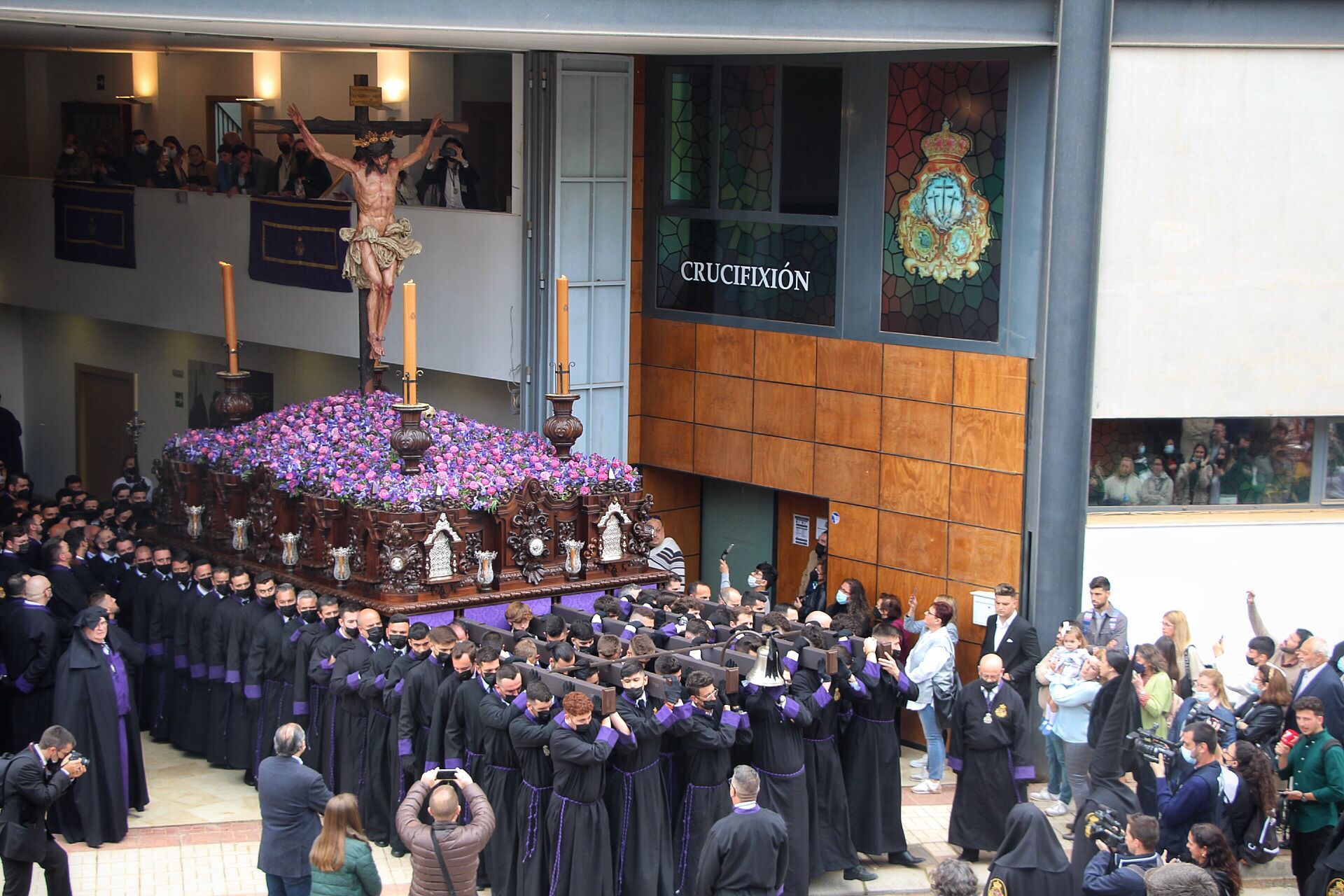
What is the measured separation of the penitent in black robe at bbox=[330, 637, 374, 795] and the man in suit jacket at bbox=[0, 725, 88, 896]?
2.13 metres

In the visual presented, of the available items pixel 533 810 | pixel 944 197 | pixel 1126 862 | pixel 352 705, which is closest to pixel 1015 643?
pixel 944 197

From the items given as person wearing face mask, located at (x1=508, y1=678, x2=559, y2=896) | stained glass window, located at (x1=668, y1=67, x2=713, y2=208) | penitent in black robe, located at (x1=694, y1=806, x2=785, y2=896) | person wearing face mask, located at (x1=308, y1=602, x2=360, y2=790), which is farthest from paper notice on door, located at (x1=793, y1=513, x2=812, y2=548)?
penitent in black robe, located at (x1=694, y1=806, x2=785, y2=896)

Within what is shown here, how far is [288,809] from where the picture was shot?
851 cm

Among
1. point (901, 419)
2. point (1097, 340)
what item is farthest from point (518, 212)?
point (1097, 340)

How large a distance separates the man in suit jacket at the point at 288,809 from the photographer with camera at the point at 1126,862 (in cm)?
376

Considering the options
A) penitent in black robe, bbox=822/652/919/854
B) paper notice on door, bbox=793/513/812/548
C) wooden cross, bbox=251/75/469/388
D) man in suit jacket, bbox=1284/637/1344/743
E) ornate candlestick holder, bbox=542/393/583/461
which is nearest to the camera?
man in suit jacket, bbox=1284/637/1344/743

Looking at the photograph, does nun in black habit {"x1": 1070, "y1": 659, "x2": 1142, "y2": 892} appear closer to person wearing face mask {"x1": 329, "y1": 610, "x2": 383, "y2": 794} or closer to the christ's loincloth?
person wearing face mask {"x1": 329, "y1": 610, "x2": 383, "y2": 794}

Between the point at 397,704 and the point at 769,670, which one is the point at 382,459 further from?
the point at 769,670

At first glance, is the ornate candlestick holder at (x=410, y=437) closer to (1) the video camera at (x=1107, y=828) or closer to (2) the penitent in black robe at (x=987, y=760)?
(2) the penitent in black robe at (x=987, y=760)

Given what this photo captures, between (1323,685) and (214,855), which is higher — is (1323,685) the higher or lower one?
the higher one

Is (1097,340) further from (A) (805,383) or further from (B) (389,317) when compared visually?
(B) (389,317)

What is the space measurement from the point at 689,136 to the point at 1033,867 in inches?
344

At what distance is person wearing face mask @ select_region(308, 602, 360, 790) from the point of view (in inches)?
432

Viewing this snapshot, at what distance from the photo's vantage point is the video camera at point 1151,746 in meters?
9.51
